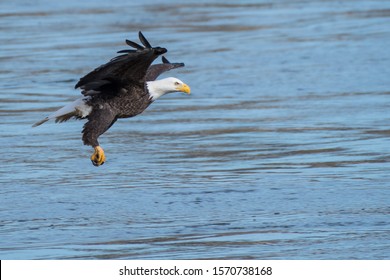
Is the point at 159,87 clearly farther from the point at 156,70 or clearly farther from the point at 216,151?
the point at 216,151

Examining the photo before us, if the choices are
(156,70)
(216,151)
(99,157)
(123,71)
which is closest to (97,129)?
(99,157)

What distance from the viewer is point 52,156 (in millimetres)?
10359

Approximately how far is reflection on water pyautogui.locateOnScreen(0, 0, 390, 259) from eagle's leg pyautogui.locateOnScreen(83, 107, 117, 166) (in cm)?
25

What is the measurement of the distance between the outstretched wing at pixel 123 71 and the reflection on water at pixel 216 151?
75 cm

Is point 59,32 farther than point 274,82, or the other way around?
point 59,32

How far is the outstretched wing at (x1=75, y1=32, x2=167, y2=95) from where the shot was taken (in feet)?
28.2

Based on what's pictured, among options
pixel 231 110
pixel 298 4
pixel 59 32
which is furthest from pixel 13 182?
pixel 298 4

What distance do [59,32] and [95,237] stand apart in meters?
10.7

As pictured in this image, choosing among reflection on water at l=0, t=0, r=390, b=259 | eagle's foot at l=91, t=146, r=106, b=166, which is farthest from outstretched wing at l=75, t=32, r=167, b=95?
reflection on water at l=0, t=0, r=390, b=259

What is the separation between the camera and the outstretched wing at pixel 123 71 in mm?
8586

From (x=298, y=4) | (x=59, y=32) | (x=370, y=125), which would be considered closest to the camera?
(x=370, y=125)

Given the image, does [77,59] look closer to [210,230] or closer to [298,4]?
[298,4]

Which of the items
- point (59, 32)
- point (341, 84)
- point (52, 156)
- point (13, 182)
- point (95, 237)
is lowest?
point (95, 237)

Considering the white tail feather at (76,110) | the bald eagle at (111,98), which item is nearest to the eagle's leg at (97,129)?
the bald eagle at (111,98)
